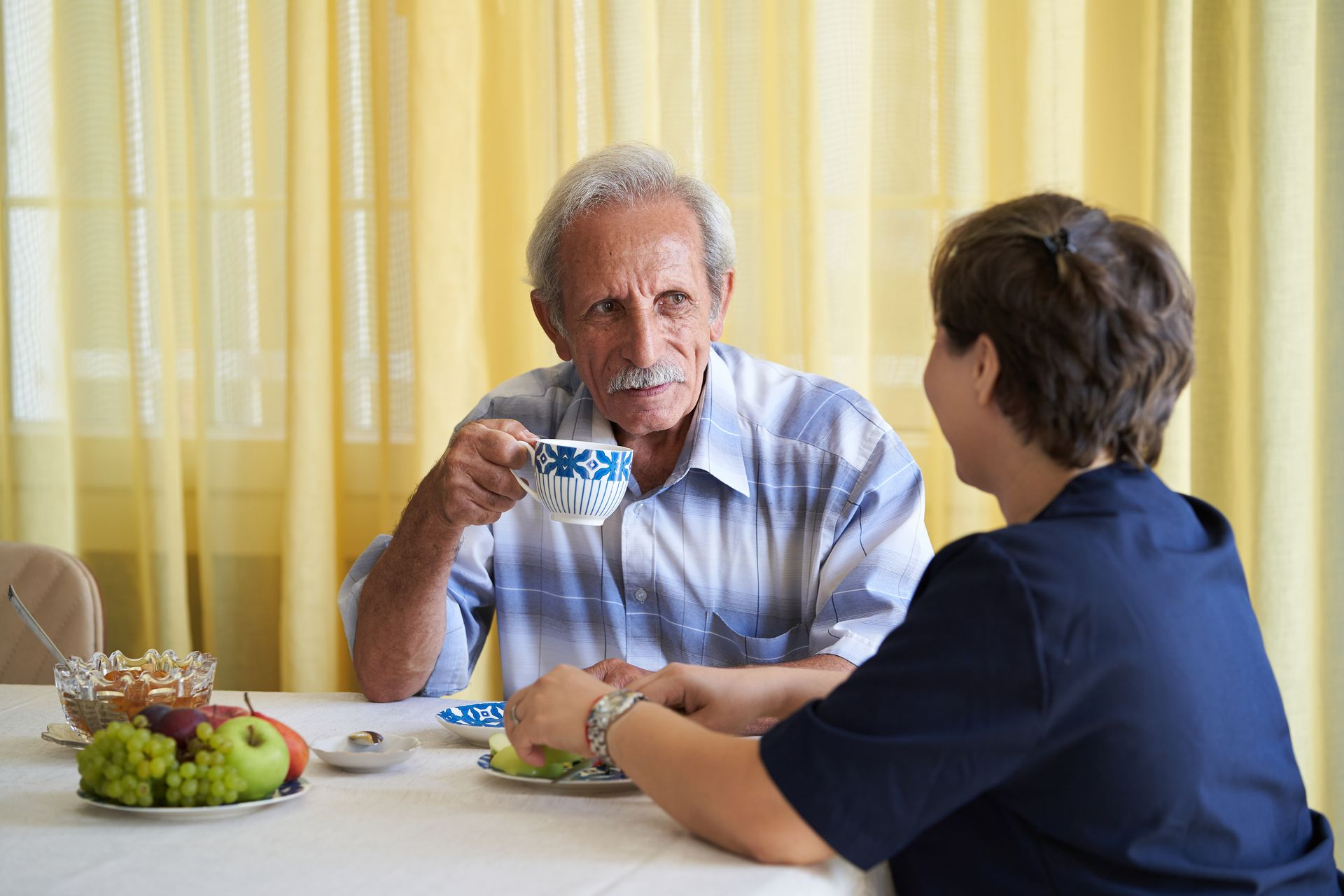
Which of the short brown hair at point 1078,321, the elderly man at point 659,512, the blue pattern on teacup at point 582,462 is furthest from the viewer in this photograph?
the elderly man at point 659,512

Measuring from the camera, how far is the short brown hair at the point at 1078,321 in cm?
100

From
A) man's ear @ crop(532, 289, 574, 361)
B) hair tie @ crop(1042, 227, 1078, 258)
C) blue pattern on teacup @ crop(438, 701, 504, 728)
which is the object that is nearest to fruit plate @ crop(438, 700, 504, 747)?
blue pattern on teacup @ crop(438, 701, 504, 728)

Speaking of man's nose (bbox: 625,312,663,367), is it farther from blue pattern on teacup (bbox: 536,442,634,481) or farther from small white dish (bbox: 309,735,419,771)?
small white dish (bbox: 309,735,419,771)

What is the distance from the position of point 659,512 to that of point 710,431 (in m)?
0.14

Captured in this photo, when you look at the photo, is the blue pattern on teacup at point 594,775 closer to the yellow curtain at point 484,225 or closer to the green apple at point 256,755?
the green apple at point 256,755

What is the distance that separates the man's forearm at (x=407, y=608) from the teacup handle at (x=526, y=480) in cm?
14

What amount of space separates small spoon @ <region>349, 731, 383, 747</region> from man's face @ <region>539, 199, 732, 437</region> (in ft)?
2.12

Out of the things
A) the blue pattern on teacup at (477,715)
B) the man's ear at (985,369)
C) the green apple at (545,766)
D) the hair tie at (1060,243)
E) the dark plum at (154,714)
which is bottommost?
the blue pattern on teacup at (477,715)

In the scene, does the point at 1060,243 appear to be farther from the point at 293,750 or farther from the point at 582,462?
the point at 293,750

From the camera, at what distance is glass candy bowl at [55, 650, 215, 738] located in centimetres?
126

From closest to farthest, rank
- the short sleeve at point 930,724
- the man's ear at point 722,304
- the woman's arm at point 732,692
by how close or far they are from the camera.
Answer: the short sleeve at point 930,724, the woman's arm at point 732,692, the man's ear at point 722,304

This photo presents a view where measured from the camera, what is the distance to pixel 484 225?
2.50m

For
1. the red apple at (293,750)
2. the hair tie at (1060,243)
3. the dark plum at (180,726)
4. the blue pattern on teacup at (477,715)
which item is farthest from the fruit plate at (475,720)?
the hair tie at (1060,243)

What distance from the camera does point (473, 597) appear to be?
184 cm
